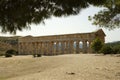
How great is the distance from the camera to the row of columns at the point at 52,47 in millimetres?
52544

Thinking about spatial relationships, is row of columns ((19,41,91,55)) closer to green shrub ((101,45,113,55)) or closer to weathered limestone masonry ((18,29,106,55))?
weathered limestone masonry ((18,29,106,55))

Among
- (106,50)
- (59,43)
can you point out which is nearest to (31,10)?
(106,50)

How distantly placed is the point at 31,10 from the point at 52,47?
50.6 meters

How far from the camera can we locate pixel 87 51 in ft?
166

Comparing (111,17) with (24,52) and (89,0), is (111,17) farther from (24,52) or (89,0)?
(24,52)

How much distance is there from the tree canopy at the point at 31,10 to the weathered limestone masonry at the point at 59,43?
137ft

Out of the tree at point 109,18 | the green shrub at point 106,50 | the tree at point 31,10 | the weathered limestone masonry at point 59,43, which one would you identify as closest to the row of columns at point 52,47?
the weathered limestone masonry at point 59,43

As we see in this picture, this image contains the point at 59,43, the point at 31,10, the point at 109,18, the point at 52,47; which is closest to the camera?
the point at 31,10

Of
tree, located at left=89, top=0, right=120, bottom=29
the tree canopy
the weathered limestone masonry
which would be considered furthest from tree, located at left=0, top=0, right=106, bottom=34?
the weathered limestone masonry

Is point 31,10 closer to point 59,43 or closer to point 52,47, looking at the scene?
point 59,43

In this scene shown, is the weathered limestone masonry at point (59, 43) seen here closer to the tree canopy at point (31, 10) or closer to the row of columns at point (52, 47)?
the row of columns at point (52, 47)

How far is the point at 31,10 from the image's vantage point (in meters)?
7.91

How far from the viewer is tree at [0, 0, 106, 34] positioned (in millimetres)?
7574

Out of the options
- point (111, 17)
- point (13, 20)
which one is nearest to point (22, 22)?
point (13, 20)
